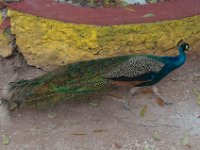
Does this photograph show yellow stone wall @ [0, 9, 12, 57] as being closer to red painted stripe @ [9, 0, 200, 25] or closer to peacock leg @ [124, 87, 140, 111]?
red painted stripe @ [9, 0, 200, 25]

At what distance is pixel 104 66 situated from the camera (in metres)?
4.28

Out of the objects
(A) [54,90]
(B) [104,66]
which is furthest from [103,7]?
(A) [54,90]

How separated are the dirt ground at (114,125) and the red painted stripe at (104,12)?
66 cm

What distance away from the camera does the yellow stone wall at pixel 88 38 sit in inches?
178

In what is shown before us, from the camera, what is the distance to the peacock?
4145 millimetres

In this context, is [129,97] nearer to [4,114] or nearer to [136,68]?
[136,68]

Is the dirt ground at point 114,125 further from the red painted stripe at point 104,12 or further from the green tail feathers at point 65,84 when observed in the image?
the red painted stripe at point 104,12

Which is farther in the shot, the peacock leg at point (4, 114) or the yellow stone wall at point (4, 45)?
the yellow stone wall at point (4, 45)

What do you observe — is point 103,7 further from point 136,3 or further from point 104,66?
point 104,66

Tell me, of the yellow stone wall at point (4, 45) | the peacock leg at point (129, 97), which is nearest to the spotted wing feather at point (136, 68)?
the peacock leg at point (129, 97)

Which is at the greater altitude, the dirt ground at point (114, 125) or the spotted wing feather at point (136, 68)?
the spotted wing feather at point (136, 68)

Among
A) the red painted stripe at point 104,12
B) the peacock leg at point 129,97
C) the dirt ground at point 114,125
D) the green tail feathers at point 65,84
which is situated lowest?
the dirt ground at point 114,125

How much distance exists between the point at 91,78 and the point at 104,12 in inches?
29.8

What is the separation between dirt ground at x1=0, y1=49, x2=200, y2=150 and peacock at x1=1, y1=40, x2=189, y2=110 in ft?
0.77
